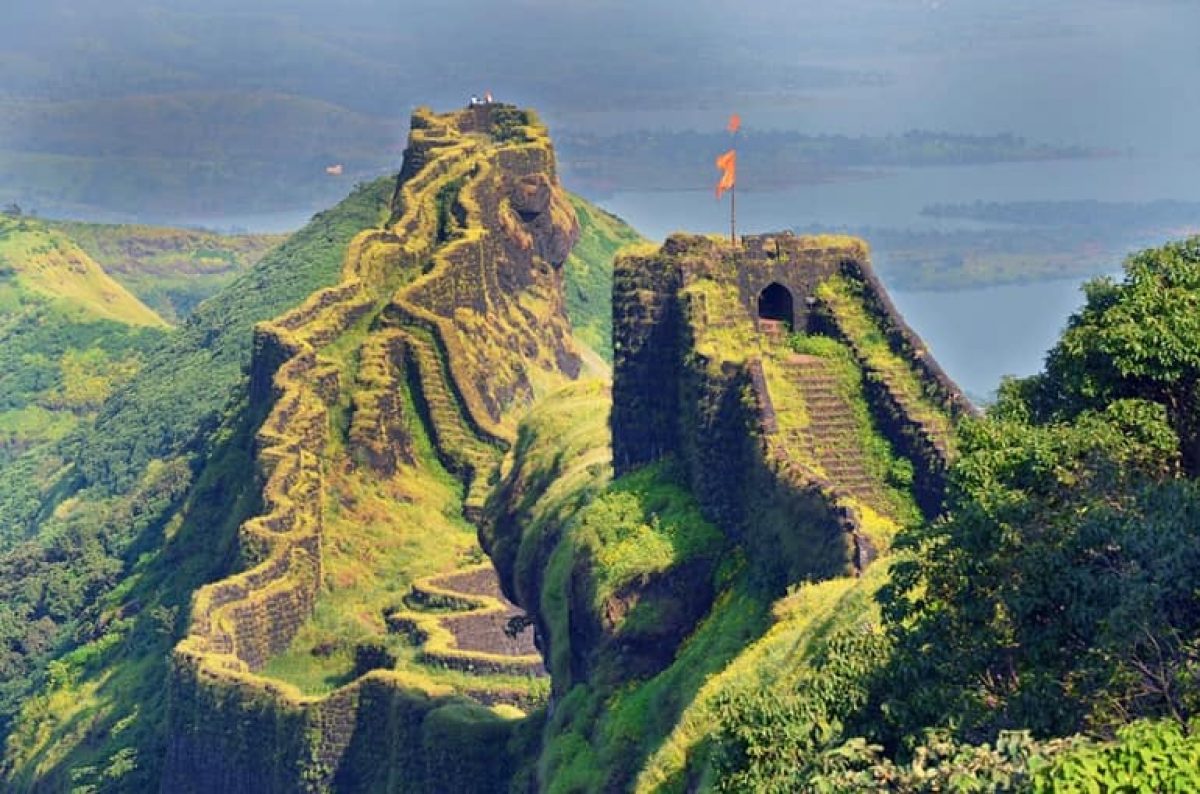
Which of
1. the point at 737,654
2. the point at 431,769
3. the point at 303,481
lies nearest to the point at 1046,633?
the point at 737,654

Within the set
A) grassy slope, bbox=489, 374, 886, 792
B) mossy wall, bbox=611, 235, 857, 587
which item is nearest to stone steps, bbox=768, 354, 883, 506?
mossy wall, bbox=611, 235, 857, 587

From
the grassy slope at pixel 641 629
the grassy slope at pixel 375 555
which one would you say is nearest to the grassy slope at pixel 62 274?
the grassy slope at pixel 375 555

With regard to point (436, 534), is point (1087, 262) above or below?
above

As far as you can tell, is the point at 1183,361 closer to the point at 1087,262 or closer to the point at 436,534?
the point at 436,534

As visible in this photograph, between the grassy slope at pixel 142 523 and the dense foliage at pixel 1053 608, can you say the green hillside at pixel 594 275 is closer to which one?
the grassy slope at pixel 142 523

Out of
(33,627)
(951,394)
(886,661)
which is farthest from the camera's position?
(33,627)

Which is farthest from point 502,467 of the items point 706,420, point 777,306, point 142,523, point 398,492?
point 142,523

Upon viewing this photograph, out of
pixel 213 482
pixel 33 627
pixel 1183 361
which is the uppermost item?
pixel 1183 361

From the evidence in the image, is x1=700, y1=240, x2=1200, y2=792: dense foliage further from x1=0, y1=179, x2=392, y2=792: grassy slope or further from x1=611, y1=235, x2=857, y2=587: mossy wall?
x1=0, y1=179, x2=392, y2=792: grassy slope
